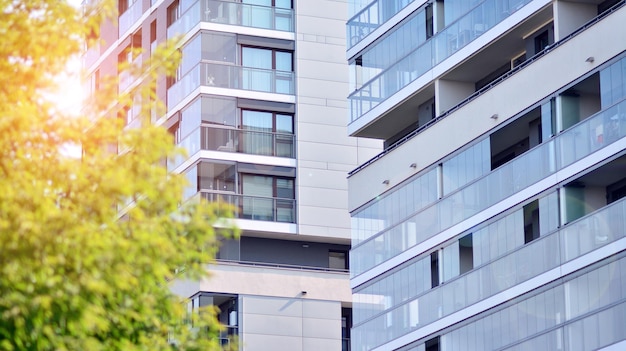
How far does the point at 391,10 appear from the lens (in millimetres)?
50438

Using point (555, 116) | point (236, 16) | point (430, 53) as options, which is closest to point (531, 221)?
point (555, 116)

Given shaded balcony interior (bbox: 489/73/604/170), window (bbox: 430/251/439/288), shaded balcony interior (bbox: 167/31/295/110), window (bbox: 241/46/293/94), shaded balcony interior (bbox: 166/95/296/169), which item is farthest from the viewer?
window (bbox: 241/46/293/94)

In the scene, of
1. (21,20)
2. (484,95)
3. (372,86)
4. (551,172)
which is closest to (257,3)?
(372,86)

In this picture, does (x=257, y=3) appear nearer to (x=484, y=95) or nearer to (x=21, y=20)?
(x=484, y=95)

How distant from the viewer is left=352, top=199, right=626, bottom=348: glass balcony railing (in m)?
37.9

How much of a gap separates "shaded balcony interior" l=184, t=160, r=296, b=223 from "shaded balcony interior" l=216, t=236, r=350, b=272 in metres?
0.92

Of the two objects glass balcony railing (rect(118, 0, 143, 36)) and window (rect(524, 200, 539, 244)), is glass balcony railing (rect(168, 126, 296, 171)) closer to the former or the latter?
glass balcony railing (rect(118, 0, 143, 36))

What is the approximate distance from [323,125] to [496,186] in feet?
70.9

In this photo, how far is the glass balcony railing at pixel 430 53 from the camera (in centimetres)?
4462

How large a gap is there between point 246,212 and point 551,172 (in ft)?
76.7

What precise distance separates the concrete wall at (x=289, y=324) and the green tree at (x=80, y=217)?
3918 cm

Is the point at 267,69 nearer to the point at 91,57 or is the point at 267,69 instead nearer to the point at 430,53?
the point at 91,57

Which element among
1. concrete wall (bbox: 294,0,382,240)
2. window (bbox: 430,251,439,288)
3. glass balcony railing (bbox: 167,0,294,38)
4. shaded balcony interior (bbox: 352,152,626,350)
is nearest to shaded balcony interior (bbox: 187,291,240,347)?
concrete wall (bbox: 294,0,382,240)

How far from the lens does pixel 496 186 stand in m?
43.3
